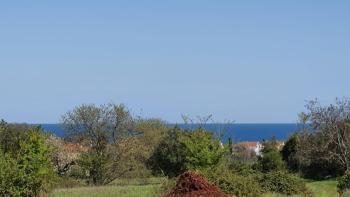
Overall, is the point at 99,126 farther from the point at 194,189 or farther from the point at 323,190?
the point at 194,189

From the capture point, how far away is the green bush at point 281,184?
Result: 2636 centimetres

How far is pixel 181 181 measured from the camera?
1124 cm

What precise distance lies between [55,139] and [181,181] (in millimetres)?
46143

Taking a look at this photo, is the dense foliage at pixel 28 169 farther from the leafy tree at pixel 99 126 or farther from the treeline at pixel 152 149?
the leafy tree at pixel 99 126

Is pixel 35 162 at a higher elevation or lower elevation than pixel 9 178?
higher

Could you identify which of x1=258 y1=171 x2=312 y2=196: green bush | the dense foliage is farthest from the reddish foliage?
the dense foliage

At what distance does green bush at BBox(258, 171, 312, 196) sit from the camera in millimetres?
26359

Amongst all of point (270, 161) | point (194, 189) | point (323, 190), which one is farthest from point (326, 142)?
point (194, 189)

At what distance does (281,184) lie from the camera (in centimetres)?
2647

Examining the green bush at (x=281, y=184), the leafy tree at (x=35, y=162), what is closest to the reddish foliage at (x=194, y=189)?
the green bush at (x=281, y=184)

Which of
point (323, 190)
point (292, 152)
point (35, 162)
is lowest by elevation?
point (323, 190)

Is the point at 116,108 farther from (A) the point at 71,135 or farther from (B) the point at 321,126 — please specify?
(B) the point at 321,126

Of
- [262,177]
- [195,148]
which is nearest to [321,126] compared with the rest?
[195,148]

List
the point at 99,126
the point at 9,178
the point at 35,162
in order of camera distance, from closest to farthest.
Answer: the point at 9,178, the point at 35,162, the point at 99,126
